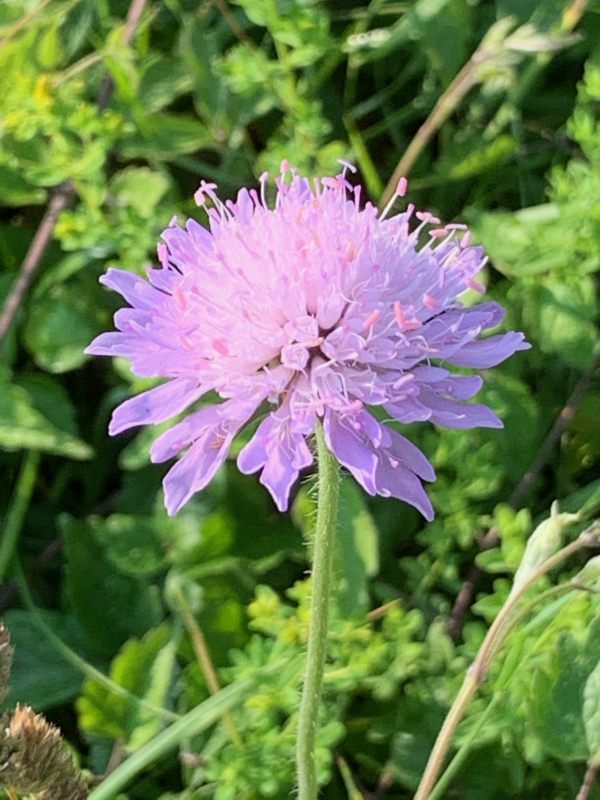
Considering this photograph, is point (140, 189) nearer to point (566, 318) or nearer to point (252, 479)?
point (252, 479)

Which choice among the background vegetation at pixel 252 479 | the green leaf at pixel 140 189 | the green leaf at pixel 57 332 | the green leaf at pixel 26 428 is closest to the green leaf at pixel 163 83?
the background vegetation at pixel 252 479

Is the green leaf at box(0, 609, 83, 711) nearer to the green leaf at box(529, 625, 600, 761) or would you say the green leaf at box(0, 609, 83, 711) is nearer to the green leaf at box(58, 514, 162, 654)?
the green leaf at box(58, 514, 162, 654)

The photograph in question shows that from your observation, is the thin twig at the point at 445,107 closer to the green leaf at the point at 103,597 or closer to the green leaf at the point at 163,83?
the green leaf at the point at 163,83

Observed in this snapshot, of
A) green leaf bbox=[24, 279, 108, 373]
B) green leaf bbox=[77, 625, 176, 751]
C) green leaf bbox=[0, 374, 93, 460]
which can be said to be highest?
green leaf bbox=[24, 279, 108, 373]

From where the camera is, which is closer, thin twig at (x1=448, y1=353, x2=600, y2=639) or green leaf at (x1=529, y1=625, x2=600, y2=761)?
green leaf at (x1=529, y1=625, x2=600, y2=761)

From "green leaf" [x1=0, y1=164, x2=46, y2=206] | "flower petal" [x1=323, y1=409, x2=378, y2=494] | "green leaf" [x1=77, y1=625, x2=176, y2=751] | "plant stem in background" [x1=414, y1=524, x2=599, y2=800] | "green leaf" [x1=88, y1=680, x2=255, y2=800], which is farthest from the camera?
"green leaf" [x1=0, y1=164, x2=46, y2=206]

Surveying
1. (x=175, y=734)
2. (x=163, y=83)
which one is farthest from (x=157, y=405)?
(x=163, y=83)

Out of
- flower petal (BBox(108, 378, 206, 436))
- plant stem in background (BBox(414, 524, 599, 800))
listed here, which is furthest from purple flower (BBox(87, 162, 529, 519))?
plant stem in background (BBox(414, 524, 599, 800))

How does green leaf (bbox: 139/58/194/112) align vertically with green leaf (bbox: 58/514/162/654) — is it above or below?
above

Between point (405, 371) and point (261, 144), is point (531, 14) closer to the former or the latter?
point (261, 144)
